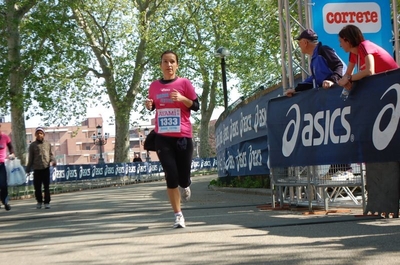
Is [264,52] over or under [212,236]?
over

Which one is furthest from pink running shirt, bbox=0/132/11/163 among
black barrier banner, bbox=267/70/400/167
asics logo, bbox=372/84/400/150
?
asics logo, bbox=372/84/400/150

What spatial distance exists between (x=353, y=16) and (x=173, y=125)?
412cm

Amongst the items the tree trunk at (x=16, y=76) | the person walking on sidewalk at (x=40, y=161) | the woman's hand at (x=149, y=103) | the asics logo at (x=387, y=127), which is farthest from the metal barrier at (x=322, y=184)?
the tree trunk at (x=16, y=76)

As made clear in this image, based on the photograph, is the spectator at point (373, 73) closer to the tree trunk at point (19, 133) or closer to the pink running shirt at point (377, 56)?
the pink running shirt at point (377, 56)

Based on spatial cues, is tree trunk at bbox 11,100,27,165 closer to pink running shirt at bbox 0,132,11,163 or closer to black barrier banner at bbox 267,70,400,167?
pink running shirt at bbox 0,132,11,163

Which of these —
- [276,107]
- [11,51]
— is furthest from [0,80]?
[276,107]

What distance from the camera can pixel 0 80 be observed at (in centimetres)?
3481

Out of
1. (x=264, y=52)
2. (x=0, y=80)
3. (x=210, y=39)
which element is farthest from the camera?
(x=210, y=39)

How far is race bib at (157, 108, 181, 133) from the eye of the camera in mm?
9438

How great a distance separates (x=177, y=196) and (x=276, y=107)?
238 centimetres

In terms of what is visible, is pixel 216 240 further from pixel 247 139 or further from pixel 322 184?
pixel 247 139

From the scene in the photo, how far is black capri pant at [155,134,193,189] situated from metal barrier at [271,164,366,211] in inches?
84.2

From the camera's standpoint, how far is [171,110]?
9.48 metres

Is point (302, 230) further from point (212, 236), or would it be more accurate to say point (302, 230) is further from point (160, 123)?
point (160, 123)
